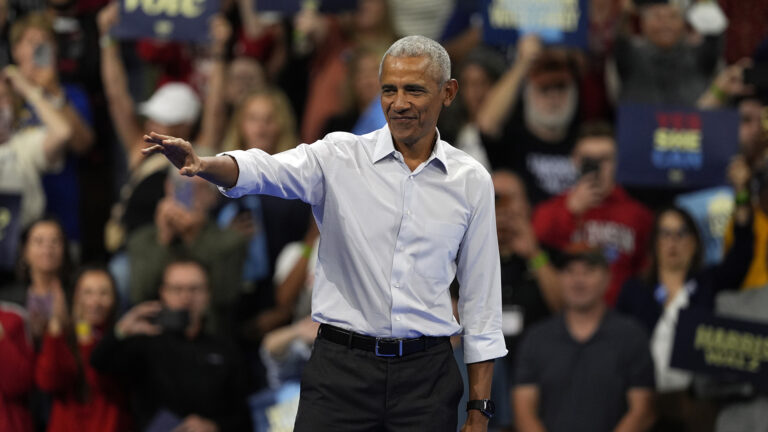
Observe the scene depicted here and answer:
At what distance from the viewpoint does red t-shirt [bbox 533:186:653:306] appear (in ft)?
21.0

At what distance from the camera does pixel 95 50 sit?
22.9ft

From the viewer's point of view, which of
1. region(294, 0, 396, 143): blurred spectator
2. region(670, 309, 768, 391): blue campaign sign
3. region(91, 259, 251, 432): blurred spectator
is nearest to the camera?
region(670, 309, 768, 391): blue campaign sign

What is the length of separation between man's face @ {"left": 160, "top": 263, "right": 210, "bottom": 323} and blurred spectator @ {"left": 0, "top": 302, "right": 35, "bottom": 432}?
2.16 feet

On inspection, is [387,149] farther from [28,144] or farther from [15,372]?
[28,144]

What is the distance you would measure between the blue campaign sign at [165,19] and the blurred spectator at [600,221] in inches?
78.7

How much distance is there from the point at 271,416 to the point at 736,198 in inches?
92.8

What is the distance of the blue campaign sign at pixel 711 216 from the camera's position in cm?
659

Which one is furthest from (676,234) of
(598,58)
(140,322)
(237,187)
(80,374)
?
(237,187)

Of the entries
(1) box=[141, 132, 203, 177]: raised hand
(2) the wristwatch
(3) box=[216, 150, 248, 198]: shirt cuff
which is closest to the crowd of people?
(2) the wristwatch

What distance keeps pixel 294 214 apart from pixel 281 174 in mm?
3471

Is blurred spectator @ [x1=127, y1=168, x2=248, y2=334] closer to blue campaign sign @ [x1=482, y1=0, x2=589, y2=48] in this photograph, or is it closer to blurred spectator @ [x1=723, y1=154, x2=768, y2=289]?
blue campaign sign @ [x1=482, y1=0, x2=589, y2=48]

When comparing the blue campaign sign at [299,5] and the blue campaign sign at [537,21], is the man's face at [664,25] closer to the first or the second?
the blue campaign sign at [537,21]

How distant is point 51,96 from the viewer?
6520 millimetres

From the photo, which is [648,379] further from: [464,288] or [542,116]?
[464,288]
